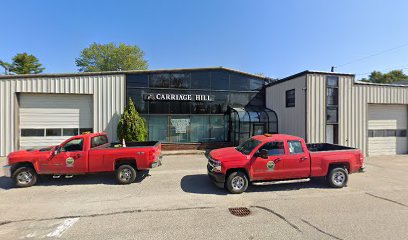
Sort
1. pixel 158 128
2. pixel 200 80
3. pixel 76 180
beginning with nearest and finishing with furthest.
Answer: pixel 76 180, pixel 158 128, pixel 200 80

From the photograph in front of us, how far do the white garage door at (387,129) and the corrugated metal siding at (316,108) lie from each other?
4.02m

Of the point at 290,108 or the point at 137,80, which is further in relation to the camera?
the point at 137,80

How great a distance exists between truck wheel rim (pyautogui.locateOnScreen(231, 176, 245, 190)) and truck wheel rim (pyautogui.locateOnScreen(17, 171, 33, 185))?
7.19m

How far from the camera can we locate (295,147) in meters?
6.91

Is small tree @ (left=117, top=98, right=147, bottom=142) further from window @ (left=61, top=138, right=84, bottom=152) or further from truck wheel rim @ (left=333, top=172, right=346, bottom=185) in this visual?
truck wheel rim @ (left=333, top=172, right=346, bottom=185)

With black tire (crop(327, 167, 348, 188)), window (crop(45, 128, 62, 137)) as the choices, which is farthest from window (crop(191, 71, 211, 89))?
black tire (crop(327, 167, 348, 188))

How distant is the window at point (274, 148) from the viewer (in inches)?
265

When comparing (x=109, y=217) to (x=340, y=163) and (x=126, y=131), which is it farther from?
(x=126, y=131)

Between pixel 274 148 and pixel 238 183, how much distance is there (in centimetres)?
173

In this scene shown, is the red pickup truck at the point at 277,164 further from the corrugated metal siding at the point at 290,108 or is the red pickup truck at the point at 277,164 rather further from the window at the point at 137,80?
the window at the point at 137,80

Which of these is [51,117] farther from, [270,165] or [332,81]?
[332,81]

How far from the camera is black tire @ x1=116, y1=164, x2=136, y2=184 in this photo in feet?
24.1

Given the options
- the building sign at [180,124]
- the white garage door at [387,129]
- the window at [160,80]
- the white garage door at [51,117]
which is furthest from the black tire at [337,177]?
the white garage door at [51,117]

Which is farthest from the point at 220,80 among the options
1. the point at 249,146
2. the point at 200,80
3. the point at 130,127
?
Result: the point at 249,146
